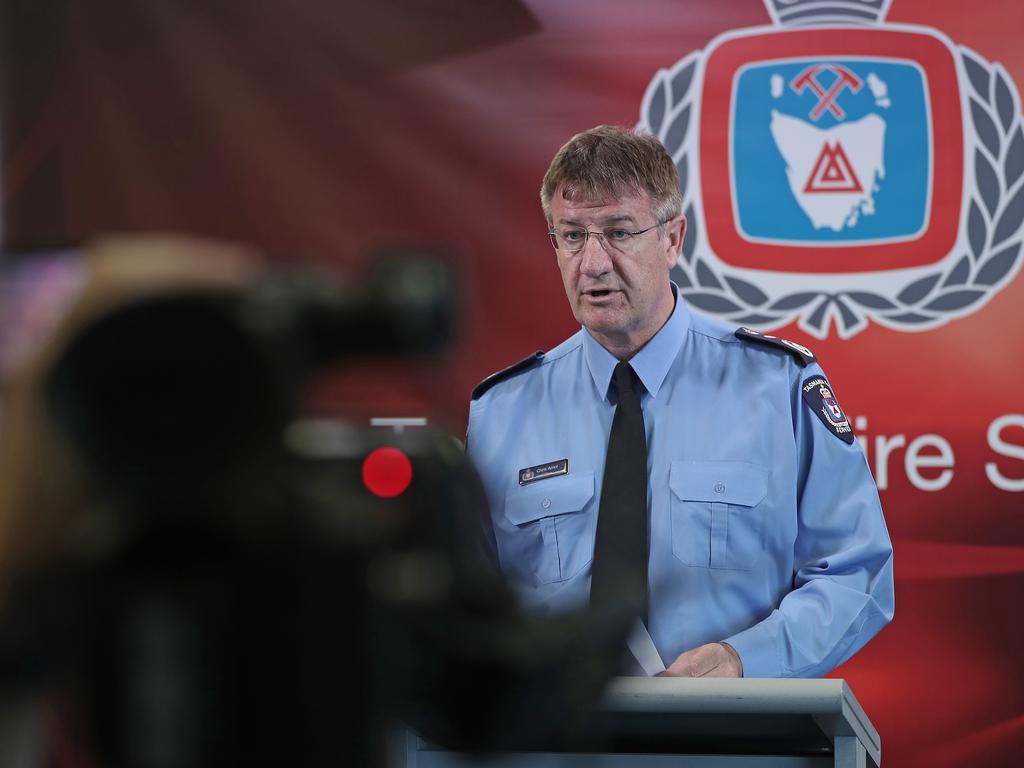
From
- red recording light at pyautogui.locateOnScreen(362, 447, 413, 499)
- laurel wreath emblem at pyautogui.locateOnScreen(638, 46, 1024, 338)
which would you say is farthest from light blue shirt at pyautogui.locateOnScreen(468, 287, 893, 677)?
red recording light at pyautogui.locateOnScreen(362, 447, 413, 499)

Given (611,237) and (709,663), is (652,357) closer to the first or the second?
(611,237)

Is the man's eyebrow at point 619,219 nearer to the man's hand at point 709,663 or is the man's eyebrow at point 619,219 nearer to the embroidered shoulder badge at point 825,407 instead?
the embroidered shoulder badge at point 825,407

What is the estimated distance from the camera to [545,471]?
249 centimetres

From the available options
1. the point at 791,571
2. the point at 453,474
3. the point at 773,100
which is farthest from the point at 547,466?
the point at 453,474

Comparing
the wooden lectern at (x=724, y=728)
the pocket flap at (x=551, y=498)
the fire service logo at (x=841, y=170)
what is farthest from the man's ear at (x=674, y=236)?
the wooden lectern at (x=724, y=728)

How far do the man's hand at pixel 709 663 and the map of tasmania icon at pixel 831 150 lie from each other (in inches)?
52.0

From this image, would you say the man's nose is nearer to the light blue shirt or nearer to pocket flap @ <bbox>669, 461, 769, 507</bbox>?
the light blue shirt

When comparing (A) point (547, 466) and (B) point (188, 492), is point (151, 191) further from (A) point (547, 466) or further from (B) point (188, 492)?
(B) point (188, 492)

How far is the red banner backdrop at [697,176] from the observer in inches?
121

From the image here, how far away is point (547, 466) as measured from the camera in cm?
250

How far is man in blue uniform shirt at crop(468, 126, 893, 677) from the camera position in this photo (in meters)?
2.31

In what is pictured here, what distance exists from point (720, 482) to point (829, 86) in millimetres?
1234

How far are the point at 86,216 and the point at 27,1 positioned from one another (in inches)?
22.8

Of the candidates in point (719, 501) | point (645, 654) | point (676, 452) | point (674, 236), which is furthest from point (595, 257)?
point (645, 654)
